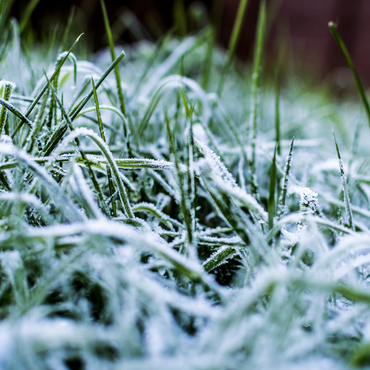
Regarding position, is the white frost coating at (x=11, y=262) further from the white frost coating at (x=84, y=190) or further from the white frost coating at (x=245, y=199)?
the white frost coating at (x=245, y=199)

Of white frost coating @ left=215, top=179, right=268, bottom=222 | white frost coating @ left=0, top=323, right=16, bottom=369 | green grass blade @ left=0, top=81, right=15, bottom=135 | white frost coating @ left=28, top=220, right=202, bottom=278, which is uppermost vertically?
green grass blade @ left=0, top=81, right=15, bottom=135

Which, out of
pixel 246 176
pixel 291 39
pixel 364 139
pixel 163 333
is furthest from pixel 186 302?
pixel 291 39

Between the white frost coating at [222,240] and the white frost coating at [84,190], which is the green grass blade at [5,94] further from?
the white frost coating at [222,240]

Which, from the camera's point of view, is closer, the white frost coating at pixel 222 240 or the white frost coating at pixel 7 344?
the white frost coating at pixel 7 344

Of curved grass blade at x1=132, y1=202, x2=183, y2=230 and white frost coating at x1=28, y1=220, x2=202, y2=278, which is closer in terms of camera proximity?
white frost coating at x1=28, y1=220, x2=202, y2=278

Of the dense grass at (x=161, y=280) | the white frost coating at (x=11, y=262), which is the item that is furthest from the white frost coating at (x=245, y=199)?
the white frost coating at (x=11, y=262)

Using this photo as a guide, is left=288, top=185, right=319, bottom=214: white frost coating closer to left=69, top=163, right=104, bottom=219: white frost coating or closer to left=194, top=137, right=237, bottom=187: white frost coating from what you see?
left=194, top=137, right=237, bottom=187: white frost coating

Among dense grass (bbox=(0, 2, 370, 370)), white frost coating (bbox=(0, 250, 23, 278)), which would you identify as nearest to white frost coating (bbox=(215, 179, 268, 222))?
dense grass (bbox=(0, 2, 370, 370))

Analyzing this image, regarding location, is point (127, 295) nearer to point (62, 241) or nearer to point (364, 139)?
point (62, 241)

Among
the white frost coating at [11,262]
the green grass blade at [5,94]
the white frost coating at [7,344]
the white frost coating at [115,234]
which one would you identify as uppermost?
the green grass blade at [5,94]

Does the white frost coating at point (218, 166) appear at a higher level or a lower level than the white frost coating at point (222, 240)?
higher

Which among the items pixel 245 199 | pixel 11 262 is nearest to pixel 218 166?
pixel 245 199
